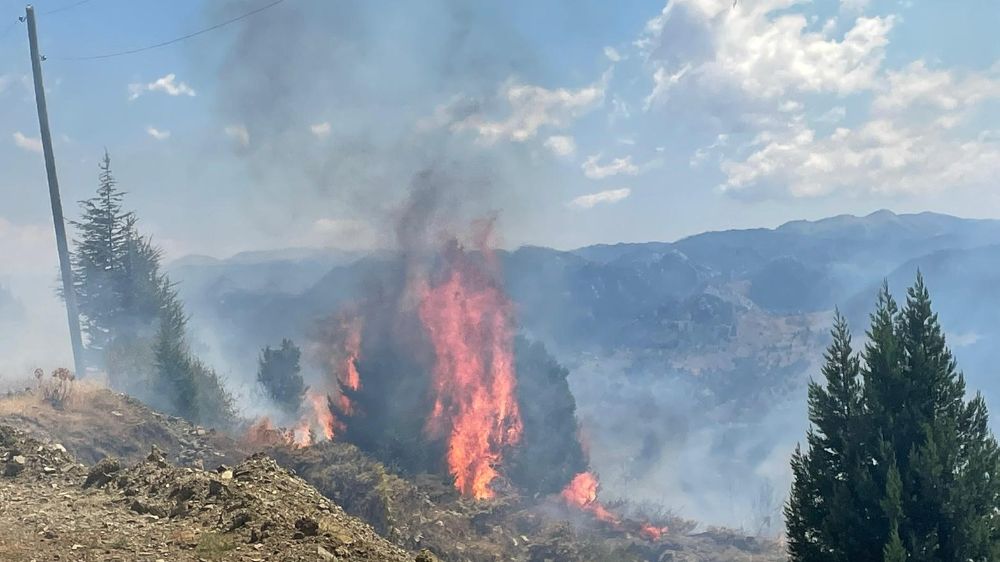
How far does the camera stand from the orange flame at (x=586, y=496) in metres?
35.6

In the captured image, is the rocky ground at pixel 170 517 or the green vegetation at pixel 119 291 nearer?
the rocky ground at pixel 170 517

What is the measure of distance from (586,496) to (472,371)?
11.1 m

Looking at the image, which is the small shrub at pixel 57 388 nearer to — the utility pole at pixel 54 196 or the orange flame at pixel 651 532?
the utility pole at pixel 54 196

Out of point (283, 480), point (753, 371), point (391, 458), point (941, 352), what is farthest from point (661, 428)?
point (283, 480)

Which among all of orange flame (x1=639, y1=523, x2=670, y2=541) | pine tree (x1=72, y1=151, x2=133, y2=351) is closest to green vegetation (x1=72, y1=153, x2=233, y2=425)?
pine tree (x1=72, y1=151, x2=133, y2=351)

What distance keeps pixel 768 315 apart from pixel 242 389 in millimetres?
119995

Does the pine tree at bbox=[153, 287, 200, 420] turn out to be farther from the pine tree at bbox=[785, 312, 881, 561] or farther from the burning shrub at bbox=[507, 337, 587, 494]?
the pine tree at bbox=[785, 312, 881, 561]

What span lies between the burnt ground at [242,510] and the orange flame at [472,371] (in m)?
3.28

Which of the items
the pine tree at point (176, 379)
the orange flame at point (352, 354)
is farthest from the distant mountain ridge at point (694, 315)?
the pine tree at point (176, 379)

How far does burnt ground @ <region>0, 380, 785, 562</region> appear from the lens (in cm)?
796

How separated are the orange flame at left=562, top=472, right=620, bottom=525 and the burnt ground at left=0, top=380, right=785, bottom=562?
42.4 inches

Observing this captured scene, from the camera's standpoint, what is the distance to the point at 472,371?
4050 cm

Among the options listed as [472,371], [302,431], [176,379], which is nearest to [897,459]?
[472,371]

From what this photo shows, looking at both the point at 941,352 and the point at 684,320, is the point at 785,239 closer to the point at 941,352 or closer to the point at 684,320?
the point at 684,320
